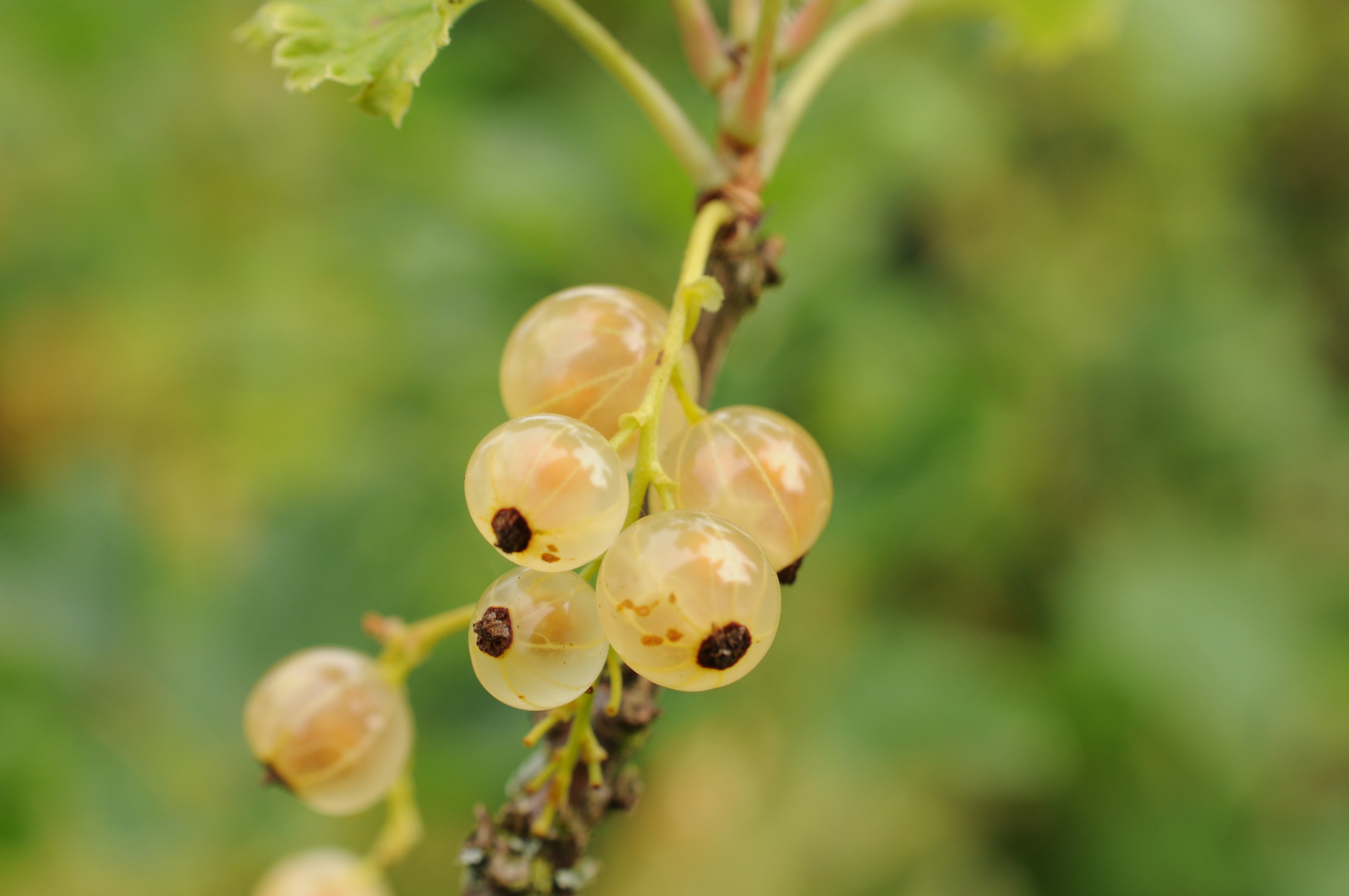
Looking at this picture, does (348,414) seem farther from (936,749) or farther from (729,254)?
(729,254)

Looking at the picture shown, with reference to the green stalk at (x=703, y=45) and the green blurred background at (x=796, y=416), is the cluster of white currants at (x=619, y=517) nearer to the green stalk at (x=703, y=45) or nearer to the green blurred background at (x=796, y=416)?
the green stalk at (x=703, y=45)

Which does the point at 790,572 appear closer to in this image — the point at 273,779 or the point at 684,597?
the point at 684,597

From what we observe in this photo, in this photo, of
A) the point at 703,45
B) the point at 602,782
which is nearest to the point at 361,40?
the point at 703,45

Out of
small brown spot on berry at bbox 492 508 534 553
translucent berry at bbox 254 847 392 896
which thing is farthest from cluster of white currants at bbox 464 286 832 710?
translucent berry at bbox 254 847 392 896

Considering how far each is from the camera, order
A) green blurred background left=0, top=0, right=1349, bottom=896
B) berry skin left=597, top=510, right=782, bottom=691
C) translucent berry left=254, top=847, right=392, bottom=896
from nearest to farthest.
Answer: berry skin left=597, top=510, right=782, bottom=691
translucent berry left=254, top=847, right=392, bottom=896
green blurred background left=0, top=0, right=1349, bottom=896

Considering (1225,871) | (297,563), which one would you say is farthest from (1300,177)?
(297,563)

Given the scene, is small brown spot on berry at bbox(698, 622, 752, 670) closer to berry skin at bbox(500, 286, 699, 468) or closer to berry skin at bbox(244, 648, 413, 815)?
berry skin at bbox(500, 286, 699, 468)

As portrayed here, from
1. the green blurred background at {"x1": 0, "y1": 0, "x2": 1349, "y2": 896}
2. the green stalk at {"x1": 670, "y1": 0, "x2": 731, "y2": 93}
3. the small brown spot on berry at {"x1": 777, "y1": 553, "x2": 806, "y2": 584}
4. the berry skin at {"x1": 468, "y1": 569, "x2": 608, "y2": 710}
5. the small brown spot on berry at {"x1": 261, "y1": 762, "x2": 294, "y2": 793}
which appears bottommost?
the green blurred background at {"x1": 0, "y1": 0, "x2": 1349, "y2": 896}
